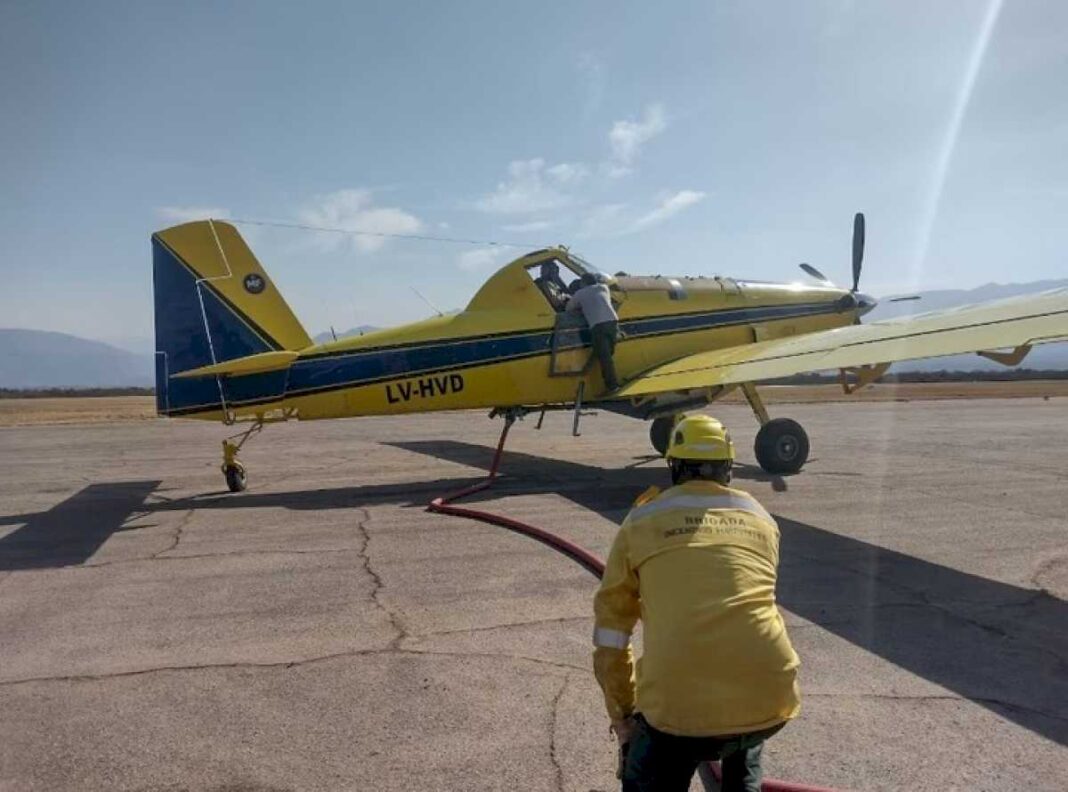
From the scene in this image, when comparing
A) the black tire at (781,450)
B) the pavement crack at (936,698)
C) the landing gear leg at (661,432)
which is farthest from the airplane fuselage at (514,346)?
the pavement crack at (936,698)

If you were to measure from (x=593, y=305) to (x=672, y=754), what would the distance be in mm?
10858

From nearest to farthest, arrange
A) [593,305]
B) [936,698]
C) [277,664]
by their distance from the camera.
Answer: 1. [936,698]
2. [277,664]
3. [593,305]

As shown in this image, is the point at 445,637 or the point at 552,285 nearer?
the point at 445,637

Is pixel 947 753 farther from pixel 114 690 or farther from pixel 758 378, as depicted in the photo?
pixel 758 378

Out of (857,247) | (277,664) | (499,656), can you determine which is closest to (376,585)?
(277,664)

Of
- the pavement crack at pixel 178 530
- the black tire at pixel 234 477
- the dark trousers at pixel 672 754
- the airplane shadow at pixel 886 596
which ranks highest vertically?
the dark trousers at pixel 672 754

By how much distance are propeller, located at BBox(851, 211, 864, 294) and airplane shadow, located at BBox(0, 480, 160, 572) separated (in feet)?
45.4

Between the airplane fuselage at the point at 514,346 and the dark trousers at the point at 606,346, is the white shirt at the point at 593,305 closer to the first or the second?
the dark trousers at the point at 606,346

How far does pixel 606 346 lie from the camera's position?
43.4 ft

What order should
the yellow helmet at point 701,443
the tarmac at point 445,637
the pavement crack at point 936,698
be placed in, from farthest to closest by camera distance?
the pavement crack at point 936,698 < the tarmac at point 445,637 < the yellow helmet at point 701,443

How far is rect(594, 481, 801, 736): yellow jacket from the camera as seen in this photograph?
248 cm

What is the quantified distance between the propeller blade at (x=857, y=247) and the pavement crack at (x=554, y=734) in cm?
1382

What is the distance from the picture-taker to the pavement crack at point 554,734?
11.9 feet

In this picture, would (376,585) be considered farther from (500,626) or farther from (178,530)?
(178,530)
